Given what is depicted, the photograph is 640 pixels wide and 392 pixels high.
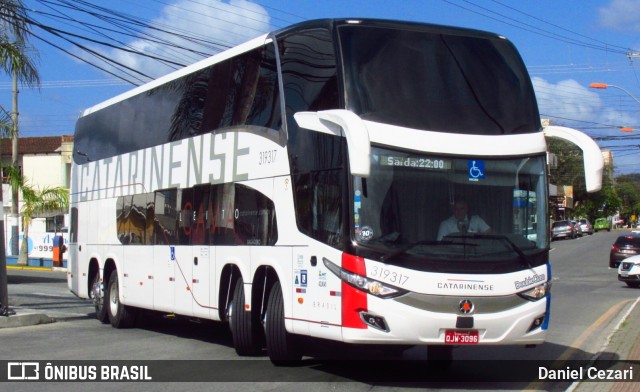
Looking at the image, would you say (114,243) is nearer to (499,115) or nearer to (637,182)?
(499,115)

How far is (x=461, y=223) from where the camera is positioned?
9609mm

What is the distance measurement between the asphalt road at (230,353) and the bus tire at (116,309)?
0.30m

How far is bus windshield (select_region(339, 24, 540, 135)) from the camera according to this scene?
31.9 feet

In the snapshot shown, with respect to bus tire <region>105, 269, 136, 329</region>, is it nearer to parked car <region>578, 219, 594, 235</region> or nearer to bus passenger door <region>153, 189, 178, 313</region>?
bus passenger door <region>153, 189, 178, 313</region>

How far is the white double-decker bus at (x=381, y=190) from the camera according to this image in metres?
9.32

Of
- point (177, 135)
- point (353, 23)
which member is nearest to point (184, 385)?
point (353, 23)

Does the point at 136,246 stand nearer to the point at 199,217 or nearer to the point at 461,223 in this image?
the point at 199,217

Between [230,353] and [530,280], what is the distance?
16.0 feet

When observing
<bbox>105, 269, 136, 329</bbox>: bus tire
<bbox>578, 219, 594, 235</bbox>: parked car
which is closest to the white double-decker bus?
<bbox>105, 269, 136, 329</bbox>: bus tire

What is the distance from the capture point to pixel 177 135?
568 inches

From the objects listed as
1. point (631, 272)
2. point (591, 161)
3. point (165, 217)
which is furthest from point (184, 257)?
point (631, 272)

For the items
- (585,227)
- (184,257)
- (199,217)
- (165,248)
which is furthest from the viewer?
(585,227)

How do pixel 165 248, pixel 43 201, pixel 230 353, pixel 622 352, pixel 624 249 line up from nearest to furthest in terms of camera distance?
pixel 622 352 → pixel 230 353 → pixel 165 248 → pixel 624 249 → pixel 43 201

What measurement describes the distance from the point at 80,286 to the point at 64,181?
4567cm
